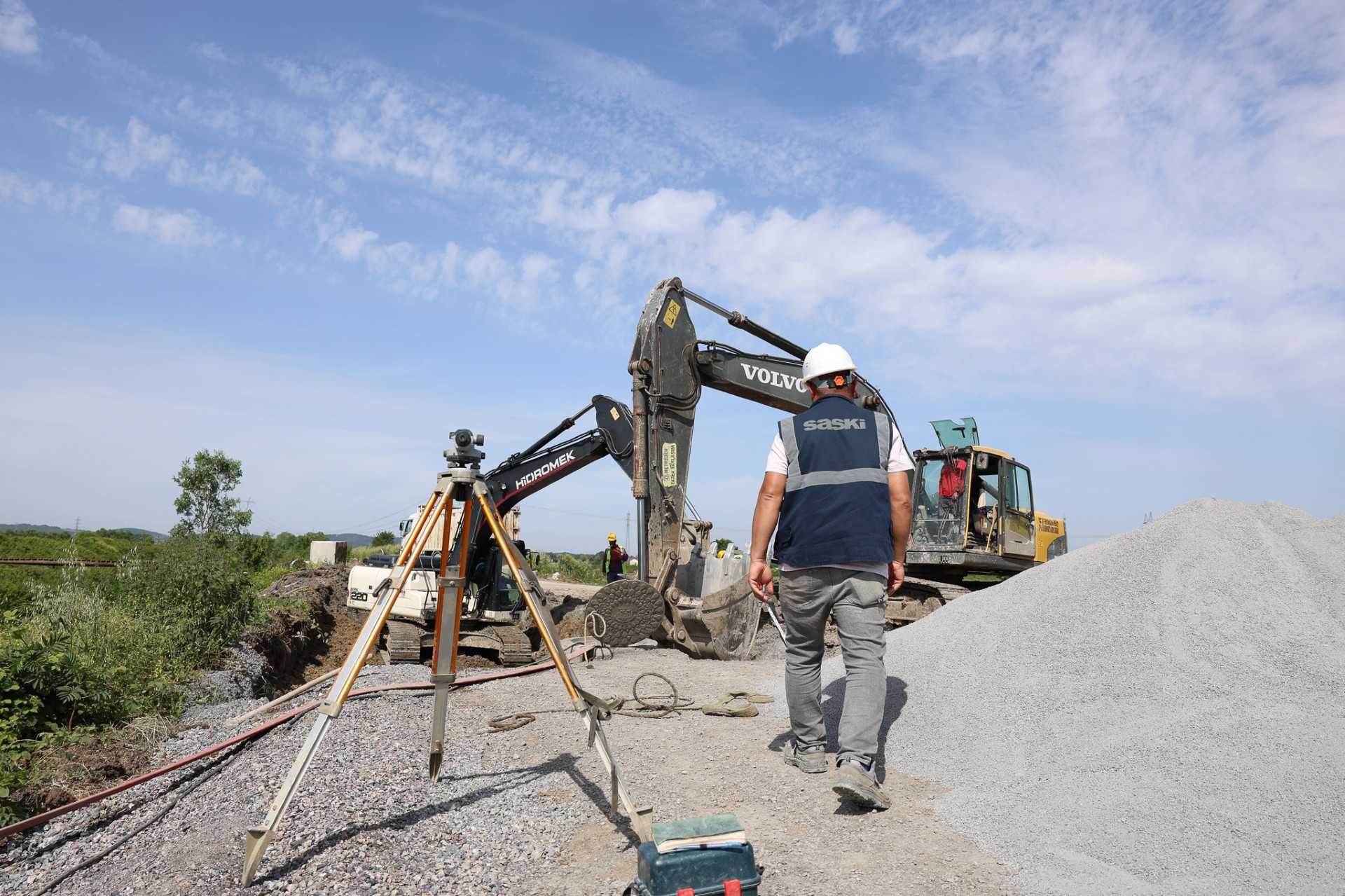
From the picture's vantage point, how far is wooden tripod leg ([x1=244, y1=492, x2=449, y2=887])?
125 inches

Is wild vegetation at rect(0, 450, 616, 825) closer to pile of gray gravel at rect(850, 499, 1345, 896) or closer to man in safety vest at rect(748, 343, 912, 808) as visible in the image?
man in safety vest at rect(748, 343, 912, 808)

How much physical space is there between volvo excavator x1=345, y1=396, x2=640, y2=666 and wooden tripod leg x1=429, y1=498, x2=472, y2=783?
5863 millimetres

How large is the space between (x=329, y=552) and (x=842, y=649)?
1178 inches

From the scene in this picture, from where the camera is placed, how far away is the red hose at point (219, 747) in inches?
151

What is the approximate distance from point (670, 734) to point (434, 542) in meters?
8.00

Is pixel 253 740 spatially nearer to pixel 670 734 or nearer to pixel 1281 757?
pixel 670 734

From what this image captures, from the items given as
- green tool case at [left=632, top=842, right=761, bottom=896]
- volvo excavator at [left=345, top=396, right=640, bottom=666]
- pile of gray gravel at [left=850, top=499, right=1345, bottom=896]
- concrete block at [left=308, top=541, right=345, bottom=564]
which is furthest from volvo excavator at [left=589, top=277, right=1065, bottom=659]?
concrete block at [left=308, top=541, right=345, bottom=564]

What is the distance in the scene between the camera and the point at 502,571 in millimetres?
11055

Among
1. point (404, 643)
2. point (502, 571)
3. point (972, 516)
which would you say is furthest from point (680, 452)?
point (972, 516)

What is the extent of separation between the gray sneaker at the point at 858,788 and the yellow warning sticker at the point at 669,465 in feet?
20.3

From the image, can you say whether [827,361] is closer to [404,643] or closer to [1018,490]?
[404,643]

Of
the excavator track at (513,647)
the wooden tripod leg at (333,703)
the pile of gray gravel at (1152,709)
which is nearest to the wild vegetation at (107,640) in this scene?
the wooden tripod leg at (333,703)

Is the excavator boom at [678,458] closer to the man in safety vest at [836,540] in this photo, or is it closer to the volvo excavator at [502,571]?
the volvo excavator at [502,571]

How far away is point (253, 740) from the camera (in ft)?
18.1
